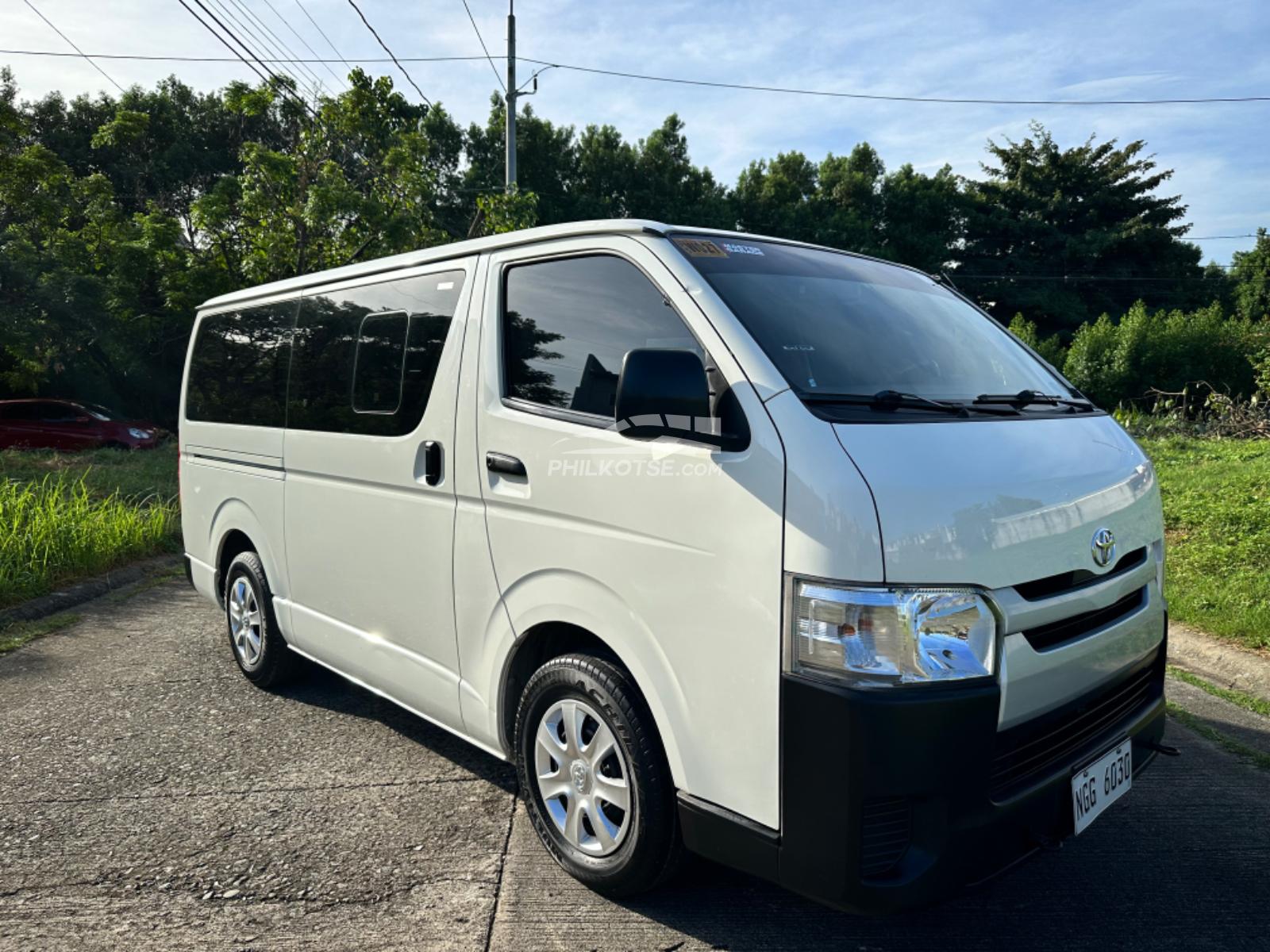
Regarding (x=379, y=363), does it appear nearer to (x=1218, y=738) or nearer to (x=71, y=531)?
(x=1218, y=738)

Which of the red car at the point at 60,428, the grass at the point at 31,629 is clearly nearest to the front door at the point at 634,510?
the grass at the point at 31,629

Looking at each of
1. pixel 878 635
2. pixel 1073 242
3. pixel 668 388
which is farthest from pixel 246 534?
pixel 1073 242

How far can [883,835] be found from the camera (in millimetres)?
2215

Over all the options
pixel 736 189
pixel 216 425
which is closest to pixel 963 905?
pixel 216 425

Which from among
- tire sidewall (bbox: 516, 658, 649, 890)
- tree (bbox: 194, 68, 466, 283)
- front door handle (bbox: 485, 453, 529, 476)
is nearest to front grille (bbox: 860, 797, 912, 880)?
tire sidewall (bbox: 516, 658, 649, 890)

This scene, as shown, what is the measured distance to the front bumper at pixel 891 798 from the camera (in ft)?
7.07

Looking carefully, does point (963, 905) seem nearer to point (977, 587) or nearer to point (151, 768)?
point (977, 587)

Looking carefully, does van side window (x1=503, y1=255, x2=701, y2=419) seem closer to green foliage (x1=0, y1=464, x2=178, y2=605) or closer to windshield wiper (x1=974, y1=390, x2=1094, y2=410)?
windshield wiper (x1=974, y1=390, x2=1094, y2=410)

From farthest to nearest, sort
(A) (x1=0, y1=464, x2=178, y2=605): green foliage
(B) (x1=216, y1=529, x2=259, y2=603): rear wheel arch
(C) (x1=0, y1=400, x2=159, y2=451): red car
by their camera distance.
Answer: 1. (C) (x1=0, y1=400, x2=159, y2=451): red car
2. (A) (x1=0, y1=464, x2=178, y2=605): green foliage
3. (B) (x1=216, y1=529, x2=259, y2=603): rear wheel arch

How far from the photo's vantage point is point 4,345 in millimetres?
17812

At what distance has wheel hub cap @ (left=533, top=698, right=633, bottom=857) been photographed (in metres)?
2.79

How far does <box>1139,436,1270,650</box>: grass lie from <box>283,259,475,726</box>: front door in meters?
4.71

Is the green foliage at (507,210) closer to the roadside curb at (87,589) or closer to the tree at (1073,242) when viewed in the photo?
the roadside curb at (87,589)

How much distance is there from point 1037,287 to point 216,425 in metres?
43.5
